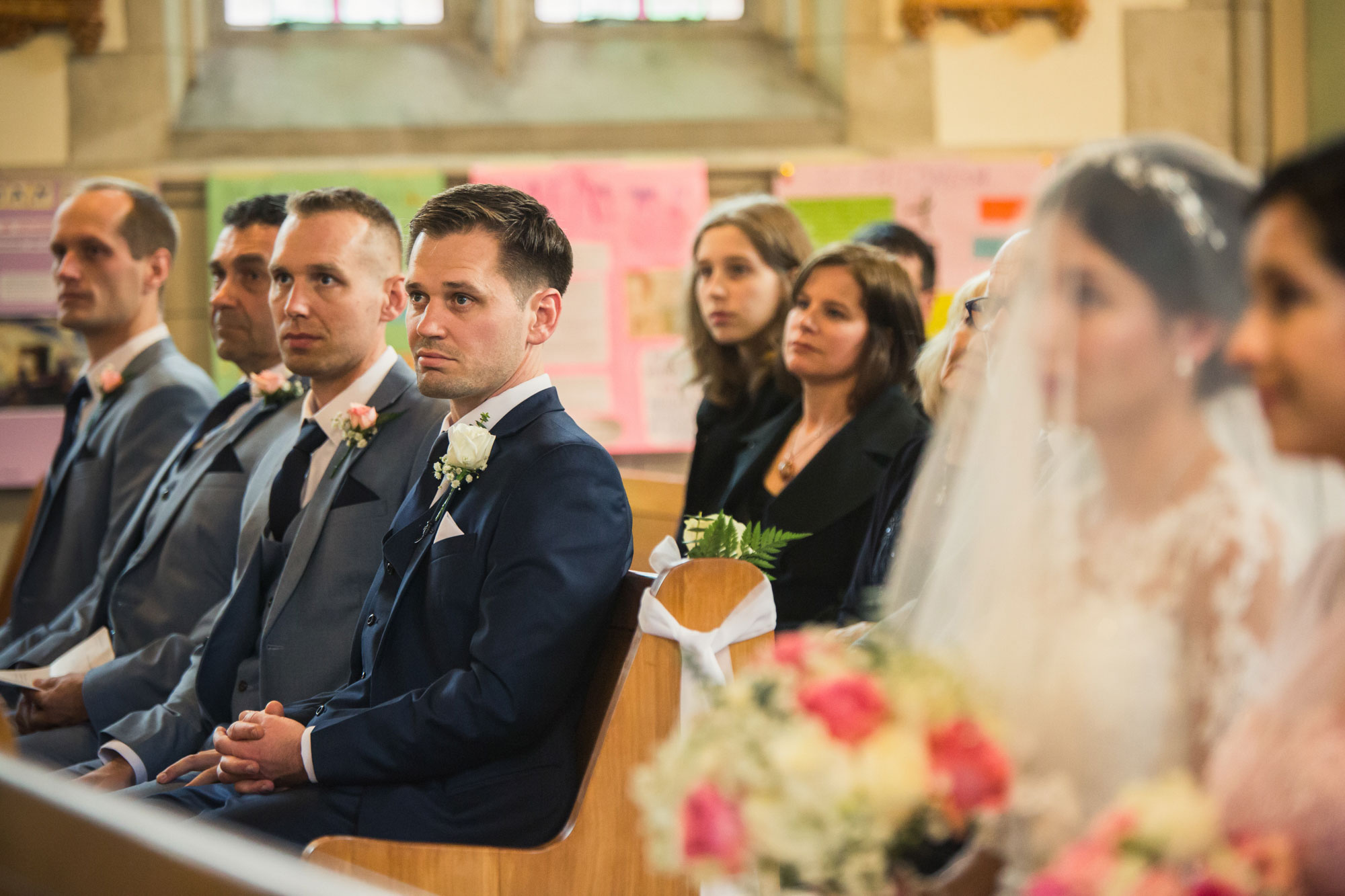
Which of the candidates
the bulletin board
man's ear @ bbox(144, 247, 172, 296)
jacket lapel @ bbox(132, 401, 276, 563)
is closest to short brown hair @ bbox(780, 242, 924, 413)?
jacket lapel @ bbox(132, 401, 276, 563)

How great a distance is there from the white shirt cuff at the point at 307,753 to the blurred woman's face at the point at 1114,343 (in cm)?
141

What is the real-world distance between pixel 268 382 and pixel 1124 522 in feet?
8.27

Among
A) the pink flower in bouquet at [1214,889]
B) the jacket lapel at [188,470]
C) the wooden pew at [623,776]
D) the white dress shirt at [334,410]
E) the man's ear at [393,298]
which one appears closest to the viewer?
the pink flower in bouquet at [1214,889]

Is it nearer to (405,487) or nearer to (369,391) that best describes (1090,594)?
(405,487)

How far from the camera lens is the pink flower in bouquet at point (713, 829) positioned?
1.07 m

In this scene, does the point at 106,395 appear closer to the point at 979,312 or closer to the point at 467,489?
the point at 467,489

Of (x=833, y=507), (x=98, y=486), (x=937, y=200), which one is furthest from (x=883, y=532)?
(x=937, y=200)

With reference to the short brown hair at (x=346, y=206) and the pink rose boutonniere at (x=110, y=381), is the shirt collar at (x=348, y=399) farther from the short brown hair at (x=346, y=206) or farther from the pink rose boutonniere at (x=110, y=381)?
the pink rose boutonniere at (x=110, y=381)

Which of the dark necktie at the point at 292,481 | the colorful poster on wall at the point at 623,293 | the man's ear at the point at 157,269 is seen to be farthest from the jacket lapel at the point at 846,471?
the colorful poster on wall at the point at 623,293

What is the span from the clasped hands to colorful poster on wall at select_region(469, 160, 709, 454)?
394 centimetres

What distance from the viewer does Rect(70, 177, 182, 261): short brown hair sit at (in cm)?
404

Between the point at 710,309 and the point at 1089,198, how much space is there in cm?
277

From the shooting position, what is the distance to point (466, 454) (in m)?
2.21

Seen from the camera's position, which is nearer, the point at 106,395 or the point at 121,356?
the point at 106,395
